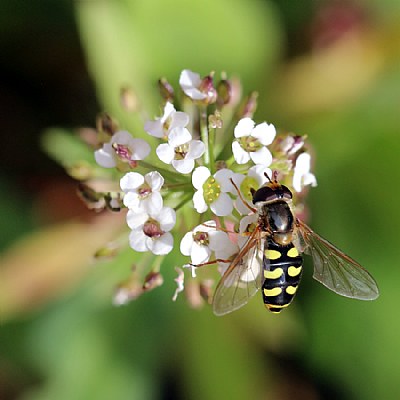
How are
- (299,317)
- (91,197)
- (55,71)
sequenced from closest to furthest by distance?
(91,197) → (299,317) → (55,71)

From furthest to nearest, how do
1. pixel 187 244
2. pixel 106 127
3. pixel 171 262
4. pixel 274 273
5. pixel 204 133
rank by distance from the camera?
pixel 171 262, pixel 106 127, pixel 204 133, pixel 187 244, pixel 274 273

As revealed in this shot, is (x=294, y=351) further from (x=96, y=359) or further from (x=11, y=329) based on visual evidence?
(x=11, y=329)

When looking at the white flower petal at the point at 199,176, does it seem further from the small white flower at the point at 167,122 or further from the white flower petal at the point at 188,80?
the white flower petal at the point at 188,80

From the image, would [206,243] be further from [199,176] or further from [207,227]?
[199,176]

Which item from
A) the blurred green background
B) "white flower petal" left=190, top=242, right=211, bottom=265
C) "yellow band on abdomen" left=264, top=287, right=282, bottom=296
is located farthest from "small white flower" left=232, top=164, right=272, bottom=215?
the blurred green background

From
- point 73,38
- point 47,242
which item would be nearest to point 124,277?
point 47,242

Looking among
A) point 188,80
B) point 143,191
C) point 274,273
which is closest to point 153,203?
point 143,191
